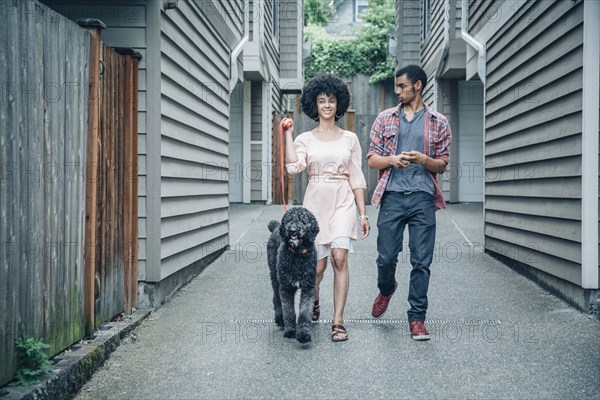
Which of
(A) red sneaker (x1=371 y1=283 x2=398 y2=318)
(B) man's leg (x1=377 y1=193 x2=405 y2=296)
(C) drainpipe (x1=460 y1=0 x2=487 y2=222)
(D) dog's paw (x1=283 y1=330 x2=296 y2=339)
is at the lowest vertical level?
(D) dog's paw (x1=283 y1=330 x2=296 y2=339)

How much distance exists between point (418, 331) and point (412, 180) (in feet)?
3.66

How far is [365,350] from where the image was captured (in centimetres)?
474

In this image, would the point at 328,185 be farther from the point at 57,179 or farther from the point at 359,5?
the point at 359,5

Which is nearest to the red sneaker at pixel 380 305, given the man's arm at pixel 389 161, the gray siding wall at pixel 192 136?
the man's arm at pixel 389 161

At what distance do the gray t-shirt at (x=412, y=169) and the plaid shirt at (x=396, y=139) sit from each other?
3cm

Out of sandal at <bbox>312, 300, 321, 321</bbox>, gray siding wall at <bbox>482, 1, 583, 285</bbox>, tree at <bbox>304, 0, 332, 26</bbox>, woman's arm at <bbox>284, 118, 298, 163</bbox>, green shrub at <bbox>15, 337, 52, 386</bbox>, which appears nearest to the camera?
green shrub at <bbox>15, 337, 52, 386</bbox>

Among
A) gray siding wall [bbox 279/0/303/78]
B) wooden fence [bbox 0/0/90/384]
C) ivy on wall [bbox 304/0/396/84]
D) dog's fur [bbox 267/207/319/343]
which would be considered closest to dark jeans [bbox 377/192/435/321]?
dog's fur [bbox 267/207/319/343]

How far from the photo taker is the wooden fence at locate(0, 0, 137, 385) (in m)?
3.32

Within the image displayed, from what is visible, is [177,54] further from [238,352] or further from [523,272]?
[523,272]

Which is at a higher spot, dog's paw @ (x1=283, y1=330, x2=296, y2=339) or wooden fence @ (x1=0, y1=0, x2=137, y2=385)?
wooden fence @ (x1=0, y1=0, x2=137, y2=385)

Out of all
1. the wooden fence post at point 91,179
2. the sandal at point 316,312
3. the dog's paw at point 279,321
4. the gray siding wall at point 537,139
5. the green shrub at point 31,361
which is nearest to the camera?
the green shrub at point 31,361

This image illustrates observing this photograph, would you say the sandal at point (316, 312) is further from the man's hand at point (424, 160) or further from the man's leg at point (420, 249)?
the man's hand at point (424, 160)

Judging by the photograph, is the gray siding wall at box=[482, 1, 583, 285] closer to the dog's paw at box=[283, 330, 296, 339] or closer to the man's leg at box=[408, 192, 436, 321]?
the man's leg at box=[408, 192, 436, 321]

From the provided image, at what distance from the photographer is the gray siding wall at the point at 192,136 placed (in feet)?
20.0
